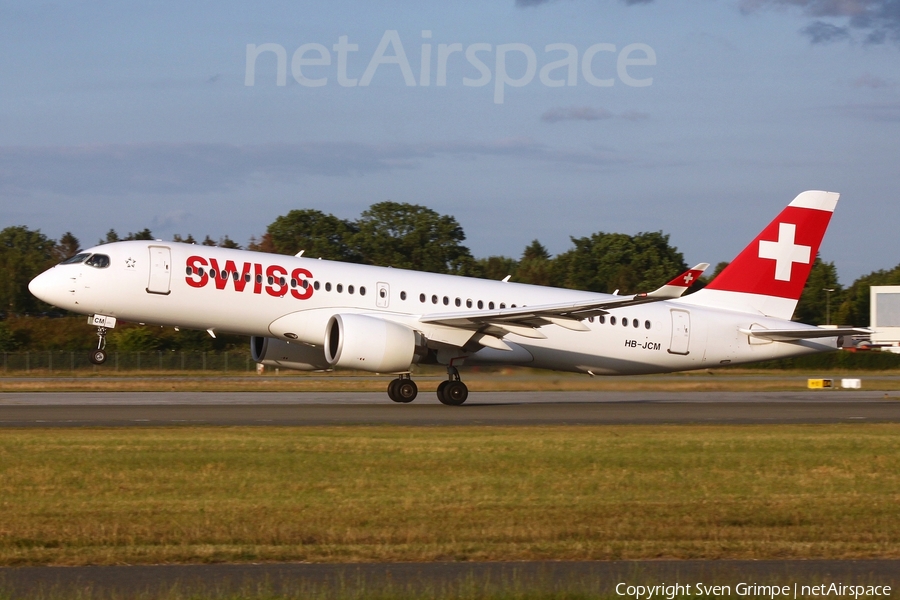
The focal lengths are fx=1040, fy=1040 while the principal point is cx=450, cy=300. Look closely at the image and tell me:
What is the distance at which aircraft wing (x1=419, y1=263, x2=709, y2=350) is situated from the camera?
26.5 metres

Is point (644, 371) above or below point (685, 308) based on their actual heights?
below

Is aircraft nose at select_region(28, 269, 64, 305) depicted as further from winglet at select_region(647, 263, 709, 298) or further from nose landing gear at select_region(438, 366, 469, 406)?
winglet at select_region(647, 263, 709, 298)

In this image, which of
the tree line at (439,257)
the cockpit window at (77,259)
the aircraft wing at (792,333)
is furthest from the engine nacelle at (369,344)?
the tree line at (439,257)

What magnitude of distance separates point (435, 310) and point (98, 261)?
366 inches

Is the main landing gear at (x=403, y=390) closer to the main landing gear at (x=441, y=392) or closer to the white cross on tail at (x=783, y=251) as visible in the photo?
the main landing gear at (x=441, y=392)

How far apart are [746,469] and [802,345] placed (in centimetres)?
1892

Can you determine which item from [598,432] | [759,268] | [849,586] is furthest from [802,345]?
[849,586]

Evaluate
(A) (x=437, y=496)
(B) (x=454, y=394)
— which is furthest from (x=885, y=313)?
(A) (x=437, y=496)

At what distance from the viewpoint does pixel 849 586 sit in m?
8.30

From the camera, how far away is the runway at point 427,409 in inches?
917

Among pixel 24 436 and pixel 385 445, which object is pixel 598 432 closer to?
pixel 385 445

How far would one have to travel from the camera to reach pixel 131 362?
52.4 m

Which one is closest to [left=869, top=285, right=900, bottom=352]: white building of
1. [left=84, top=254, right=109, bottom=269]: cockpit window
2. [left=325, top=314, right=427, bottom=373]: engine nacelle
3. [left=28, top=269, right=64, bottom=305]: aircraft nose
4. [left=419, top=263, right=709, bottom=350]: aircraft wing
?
[left=419, top=263, right=709, bottom=350]: aircraft wing

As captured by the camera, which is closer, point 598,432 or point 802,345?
point 598,432
